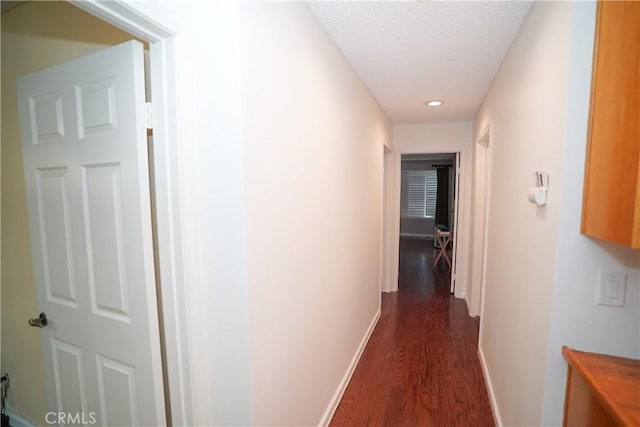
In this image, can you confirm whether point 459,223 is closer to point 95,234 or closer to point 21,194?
point 95,234

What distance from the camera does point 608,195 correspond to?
0.96 metres

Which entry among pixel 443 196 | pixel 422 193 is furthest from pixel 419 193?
pixel 443 196

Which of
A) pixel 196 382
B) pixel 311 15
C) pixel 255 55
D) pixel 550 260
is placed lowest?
pixel 196 382

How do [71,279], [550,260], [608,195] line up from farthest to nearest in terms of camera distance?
[71,279]
[550,260]
[608,195]

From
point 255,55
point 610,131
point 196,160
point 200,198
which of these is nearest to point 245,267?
point 200,198

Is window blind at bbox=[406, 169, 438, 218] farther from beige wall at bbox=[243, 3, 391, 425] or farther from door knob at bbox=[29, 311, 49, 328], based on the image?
door knob at bbox=[29, 311, 49, 328]

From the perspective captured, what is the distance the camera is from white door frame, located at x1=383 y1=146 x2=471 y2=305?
4.02m

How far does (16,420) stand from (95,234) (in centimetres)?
171

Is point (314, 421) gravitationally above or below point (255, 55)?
below

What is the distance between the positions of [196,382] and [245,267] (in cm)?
48

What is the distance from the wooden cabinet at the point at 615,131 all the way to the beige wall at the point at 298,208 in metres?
1.12

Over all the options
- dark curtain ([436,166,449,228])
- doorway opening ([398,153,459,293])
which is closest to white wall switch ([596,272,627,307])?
doorway opening ([398,153,459,293])

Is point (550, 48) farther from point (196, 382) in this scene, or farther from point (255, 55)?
point (196, 382)

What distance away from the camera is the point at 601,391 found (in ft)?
3.03
